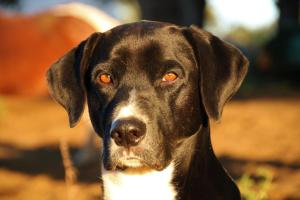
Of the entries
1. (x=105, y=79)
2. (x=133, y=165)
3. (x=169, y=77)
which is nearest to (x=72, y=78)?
(x=105, y=79)

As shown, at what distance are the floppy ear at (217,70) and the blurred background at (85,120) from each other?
1.17 metres

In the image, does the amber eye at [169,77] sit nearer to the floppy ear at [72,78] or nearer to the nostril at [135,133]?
the nostril at [135,133]

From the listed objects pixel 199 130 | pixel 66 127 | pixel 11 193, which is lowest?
pixel 66 127

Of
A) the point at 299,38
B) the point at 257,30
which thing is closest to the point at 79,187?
the point at 299,38

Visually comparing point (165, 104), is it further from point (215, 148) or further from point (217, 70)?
point (215, 148)

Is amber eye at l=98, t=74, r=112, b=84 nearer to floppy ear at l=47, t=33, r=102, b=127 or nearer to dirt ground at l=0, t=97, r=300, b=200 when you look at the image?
floppy ear at l=47, t=33, r=102, b=127

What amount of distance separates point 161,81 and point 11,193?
3754mm

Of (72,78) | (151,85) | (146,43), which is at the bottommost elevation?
(72,78)

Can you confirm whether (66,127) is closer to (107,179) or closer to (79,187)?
(79,187)

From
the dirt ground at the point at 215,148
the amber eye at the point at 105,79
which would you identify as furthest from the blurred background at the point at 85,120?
the amber eye at the point at 105,79

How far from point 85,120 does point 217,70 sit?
190 inches

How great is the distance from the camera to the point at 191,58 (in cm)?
458

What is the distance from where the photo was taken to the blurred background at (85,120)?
7.60 metres

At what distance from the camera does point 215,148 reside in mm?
8945
